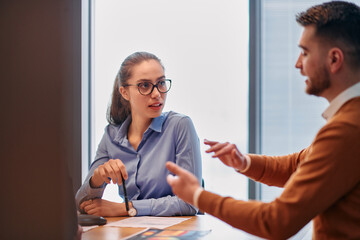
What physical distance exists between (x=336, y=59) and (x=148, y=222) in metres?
0.85

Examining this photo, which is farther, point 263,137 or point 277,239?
point 263,137

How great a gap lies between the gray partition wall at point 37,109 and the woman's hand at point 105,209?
1.14 metres

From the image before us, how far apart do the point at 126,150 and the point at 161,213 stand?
0.53m

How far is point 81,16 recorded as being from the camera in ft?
1.72

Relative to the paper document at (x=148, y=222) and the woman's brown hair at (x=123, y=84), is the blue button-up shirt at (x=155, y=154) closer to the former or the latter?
the woman's brown hair at (x=123, y=84)

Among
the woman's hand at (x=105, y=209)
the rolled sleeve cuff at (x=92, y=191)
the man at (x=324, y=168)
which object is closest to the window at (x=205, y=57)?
the rolled sleeve cuff at (x=92, y=191)

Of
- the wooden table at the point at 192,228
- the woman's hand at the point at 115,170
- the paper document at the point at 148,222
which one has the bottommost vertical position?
the paper document at the point at 148,222

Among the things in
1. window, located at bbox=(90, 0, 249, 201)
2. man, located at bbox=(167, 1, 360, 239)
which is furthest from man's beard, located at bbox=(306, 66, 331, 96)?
window, located at bbox=(90, 0, 249, 201)

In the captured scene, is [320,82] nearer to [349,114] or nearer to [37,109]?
[349,114]

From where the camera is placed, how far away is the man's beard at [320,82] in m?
1.05

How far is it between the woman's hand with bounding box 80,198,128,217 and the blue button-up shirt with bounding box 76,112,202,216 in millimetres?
113

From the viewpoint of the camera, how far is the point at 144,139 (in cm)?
209

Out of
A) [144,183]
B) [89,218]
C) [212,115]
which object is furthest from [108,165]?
[212,115]

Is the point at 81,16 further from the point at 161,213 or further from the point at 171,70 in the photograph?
the point at 171,70
